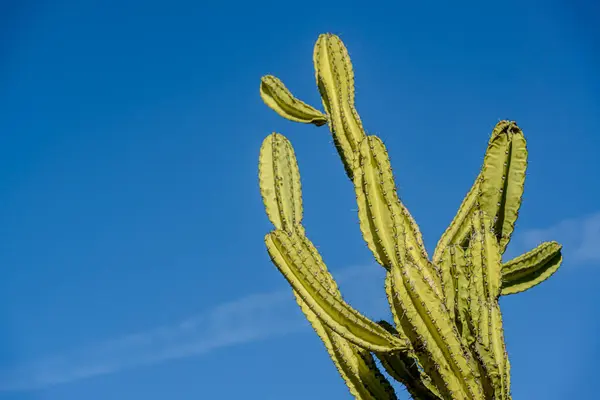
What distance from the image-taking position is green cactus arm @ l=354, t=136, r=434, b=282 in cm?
464

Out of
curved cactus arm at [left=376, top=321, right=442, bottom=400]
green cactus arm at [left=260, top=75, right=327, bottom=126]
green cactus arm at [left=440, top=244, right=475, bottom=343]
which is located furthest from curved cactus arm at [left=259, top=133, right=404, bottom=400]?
green cactus arm at [left=440, top=244, right=475, bottom=343]

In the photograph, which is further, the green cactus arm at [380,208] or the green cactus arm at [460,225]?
the green cactus arm at [460,225]

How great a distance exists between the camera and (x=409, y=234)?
4.93 metres

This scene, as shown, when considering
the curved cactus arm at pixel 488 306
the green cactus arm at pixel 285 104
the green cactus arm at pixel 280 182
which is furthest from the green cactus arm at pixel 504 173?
the green cactus arm at pixel 285 104

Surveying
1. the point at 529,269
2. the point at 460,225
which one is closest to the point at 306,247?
the point at 460,225

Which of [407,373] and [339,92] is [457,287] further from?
[339,92]

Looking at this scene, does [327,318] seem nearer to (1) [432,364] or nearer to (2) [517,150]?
(1) [432,364]

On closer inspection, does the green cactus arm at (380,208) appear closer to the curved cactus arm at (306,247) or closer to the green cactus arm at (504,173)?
the curved cactus arm at (306,247)

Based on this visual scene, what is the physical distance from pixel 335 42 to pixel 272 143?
104 centimetres

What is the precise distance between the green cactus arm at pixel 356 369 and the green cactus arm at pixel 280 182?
0.77 meters

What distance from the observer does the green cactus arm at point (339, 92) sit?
572 centimetres

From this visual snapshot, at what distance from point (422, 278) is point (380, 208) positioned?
1.74 feet

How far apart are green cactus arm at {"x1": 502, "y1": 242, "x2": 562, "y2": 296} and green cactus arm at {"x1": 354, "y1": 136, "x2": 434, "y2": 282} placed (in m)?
0.73

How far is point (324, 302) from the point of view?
4543 mm
